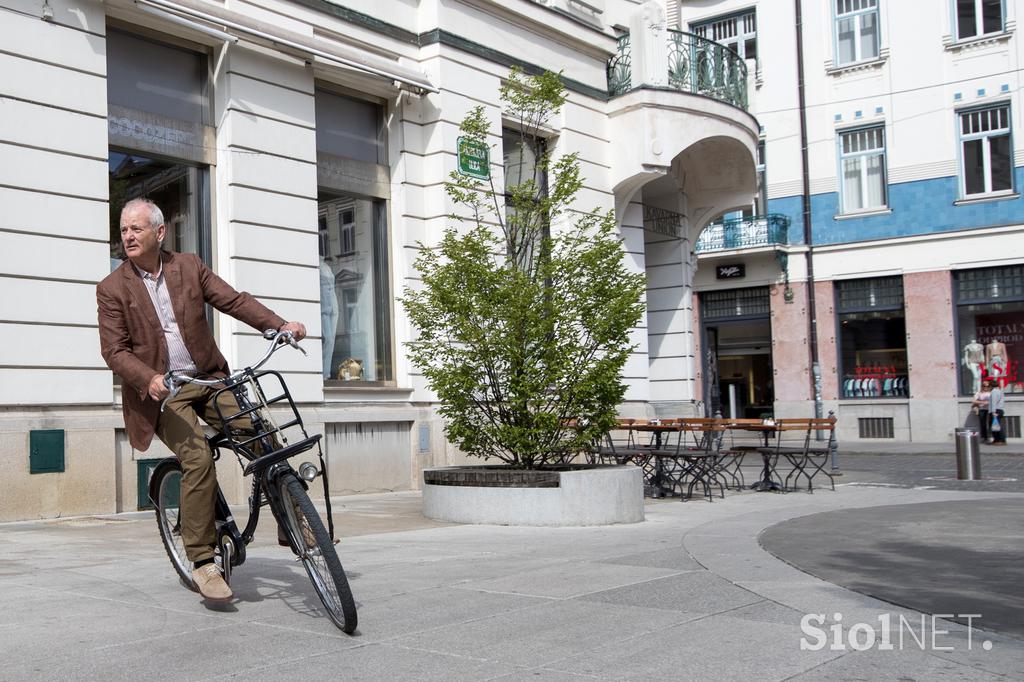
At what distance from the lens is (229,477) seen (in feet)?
38.1

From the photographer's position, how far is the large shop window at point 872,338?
1131 inches

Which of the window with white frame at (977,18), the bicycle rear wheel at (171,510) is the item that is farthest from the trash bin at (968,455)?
the window with white frame at (977,18)

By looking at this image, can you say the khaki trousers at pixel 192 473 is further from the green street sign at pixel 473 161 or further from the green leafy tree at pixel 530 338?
the green street sign at pixel 473 161

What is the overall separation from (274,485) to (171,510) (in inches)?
47.9

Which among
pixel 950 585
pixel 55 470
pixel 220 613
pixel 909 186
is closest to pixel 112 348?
pixel 220 613

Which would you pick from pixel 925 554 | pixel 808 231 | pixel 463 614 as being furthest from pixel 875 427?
pixel 463 614

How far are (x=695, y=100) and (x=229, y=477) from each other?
10016 millimetres

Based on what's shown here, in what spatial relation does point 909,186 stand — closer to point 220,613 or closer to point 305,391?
point 305,391

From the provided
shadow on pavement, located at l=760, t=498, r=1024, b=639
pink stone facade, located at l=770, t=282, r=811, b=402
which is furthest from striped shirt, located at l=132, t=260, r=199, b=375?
pink stone facade, located at l=770, t=282, r=811, b=402

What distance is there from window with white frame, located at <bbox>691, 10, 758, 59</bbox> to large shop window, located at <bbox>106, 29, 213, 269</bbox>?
22.8 m

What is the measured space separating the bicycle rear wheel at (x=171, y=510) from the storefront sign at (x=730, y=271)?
26.8 m

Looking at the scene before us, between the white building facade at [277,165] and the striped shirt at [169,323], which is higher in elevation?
the white building facade at [277,165]

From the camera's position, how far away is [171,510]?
591cm

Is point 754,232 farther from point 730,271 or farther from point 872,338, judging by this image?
point 872,338
